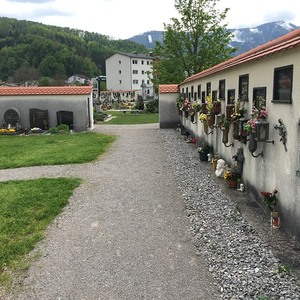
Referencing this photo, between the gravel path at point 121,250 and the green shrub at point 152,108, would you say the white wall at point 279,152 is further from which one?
the green shrub at point 152,108

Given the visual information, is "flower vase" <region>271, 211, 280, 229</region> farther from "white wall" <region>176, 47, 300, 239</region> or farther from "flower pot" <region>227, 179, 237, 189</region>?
"flower pot" <region>227, 179, 237, 189</region>

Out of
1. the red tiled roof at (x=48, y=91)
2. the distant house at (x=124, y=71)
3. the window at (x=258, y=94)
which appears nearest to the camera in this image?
the window at (x=258, y=94)

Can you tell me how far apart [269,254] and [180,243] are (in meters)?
1.35

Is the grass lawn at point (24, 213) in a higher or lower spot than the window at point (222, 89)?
lower

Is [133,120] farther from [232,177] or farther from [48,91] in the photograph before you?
[232,177]

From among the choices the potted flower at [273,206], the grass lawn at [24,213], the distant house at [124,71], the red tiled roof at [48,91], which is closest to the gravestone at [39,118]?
the red tiled roof at [48,91]

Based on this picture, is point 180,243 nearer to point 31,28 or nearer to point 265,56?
point 265,56

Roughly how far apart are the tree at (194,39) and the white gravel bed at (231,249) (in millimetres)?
22816

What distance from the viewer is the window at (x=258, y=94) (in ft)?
Answer: 20.7

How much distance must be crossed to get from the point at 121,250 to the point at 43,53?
111017 millimetres

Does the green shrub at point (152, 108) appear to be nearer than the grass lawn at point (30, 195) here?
No

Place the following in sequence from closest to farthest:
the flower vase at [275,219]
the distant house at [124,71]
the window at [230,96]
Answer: the flower vase at [275,219] < the window at [230,96] < the distant house at [124,71]

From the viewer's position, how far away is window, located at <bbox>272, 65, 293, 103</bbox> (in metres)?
5.08

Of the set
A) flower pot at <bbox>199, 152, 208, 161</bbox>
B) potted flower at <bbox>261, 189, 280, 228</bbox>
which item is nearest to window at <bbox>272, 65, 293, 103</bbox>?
potted flower at <bbox>261, 189, 280, 228</bbox>
